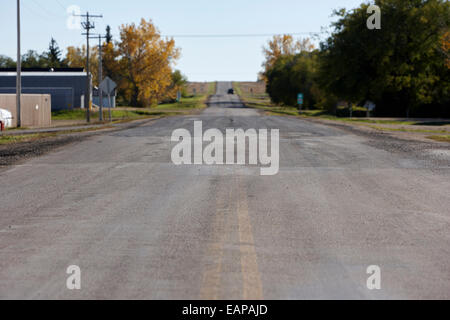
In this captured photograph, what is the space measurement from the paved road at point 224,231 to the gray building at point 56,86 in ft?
190

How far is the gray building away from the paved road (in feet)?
190

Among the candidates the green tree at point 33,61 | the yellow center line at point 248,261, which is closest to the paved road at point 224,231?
the yellow center line at point 248,261

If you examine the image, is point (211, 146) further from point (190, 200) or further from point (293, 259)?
point (293, 259)

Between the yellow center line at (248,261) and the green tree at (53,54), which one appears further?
the green tree at (53,54)

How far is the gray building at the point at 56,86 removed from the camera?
223 ft

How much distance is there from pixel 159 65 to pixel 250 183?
7746cm

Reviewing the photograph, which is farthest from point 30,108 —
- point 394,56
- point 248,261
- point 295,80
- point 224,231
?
point 295,80

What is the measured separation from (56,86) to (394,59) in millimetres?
41961

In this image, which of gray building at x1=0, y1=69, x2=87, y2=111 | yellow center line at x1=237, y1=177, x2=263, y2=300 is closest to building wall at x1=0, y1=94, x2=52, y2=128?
gray building at x1=0, y1=69, x2=87, y2=111

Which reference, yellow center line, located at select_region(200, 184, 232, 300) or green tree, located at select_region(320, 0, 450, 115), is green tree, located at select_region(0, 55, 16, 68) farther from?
yellow center line, located at select_region(200, 184, 232, 300)

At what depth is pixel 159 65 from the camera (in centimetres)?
8556

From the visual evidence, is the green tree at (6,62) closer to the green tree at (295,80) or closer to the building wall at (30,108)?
the green tree at (295,80)

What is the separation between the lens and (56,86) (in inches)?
2714

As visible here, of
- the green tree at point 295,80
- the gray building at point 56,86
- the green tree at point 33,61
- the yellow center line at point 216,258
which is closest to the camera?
the yellow center line at point 216,258
